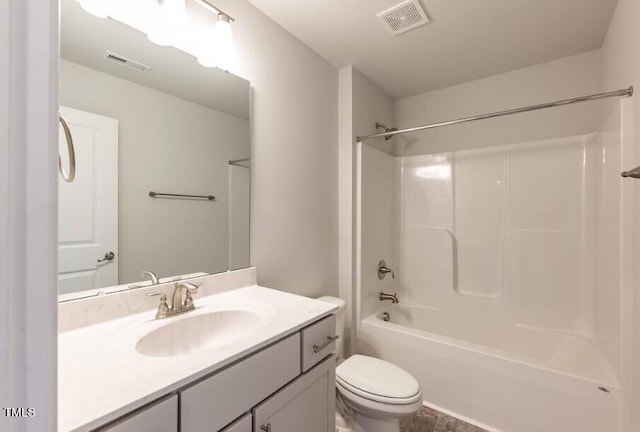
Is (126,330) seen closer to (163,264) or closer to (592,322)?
(163,264)

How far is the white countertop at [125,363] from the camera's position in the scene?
0.54 meters

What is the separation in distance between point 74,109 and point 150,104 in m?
0.25

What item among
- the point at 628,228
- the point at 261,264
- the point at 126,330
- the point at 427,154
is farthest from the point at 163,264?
the point at 427,154

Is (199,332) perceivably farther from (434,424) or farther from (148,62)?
(434,424)

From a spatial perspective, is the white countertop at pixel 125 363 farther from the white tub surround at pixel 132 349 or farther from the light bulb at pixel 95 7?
the light bulb at pixel 95 7

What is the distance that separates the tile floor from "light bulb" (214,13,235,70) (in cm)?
220

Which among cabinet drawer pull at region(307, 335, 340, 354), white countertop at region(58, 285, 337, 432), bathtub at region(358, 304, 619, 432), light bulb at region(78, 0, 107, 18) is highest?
light bulb at region(78, 0, 107, 18)

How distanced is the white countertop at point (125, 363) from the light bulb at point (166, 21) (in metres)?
1.08

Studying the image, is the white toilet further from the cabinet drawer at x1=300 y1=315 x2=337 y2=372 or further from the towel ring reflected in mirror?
the towel ring reflected in mirror

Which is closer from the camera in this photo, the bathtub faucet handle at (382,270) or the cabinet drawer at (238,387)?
the cabinet drawer at (238,387)

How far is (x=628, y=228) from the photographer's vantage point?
132cm

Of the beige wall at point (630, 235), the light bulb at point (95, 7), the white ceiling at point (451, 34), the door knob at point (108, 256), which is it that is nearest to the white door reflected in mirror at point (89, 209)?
the door knob at point (108, 256)

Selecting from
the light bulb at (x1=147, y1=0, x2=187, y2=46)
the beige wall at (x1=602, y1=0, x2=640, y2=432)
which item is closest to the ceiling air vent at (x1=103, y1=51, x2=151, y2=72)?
the light bulb at (x1=147, y1=0, x2=187, y2=46)

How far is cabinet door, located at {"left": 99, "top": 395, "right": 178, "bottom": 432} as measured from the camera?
0.54 meters
